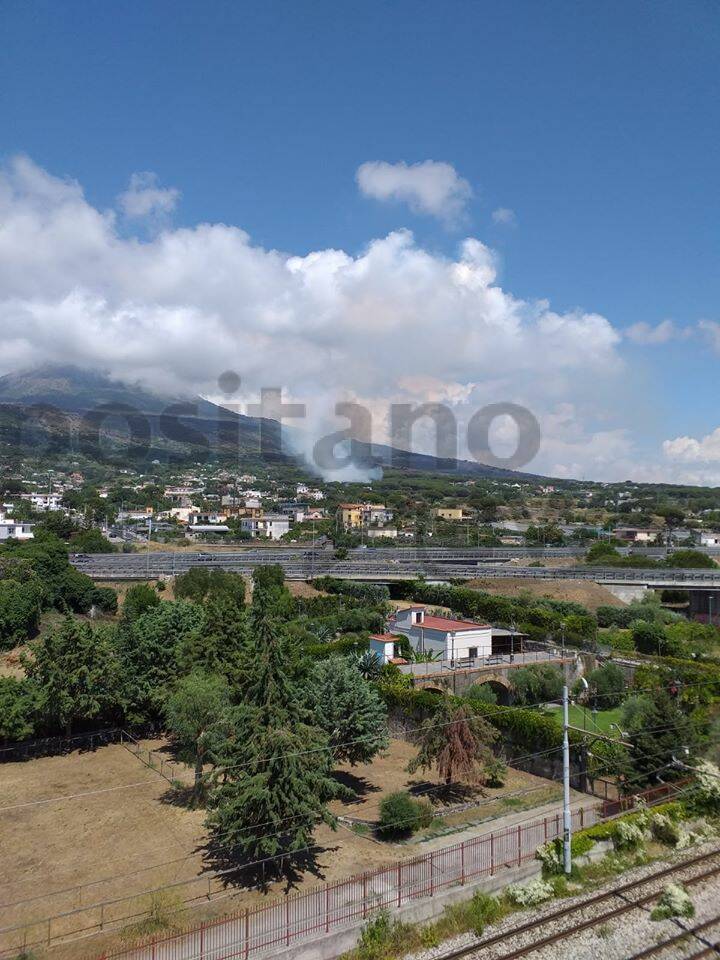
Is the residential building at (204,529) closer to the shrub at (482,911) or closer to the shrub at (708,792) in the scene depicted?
the shrub at (708,792)

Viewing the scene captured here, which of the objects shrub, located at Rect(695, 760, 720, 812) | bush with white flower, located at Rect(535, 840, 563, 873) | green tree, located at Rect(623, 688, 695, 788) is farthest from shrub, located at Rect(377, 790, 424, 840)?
shrub, located at Rect(695, 760, 720, 812)

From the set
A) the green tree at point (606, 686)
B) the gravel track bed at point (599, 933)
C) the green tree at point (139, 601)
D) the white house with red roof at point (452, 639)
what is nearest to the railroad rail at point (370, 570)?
the green tree at point (139, 601)

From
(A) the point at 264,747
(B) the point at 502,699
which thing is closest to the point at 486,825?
(A) the point at 264,747

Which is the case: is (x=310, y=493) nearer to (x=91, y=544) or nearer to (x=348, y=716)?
(x=91, y=544)

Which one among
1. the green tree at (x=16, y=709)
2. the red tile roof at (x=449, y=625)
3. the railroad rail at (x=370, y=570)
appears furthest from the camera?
the railroad rail at (x=370, y=570)

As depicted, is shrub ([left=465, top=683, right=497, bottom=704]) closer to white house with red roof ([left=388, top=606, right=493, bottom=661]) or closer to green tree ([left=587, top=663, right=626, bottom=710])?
white house with red roof ([left=388, top=606, right=493, bottom=661])

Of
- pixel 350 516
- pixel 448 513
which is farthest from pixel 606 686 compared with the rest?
pixel 448 513
